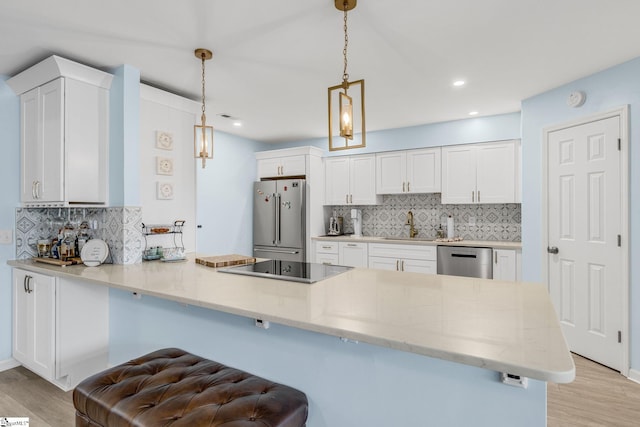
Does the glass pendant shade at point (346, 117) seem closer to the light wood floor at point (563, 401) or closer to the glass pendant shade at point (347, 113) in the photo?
the glass pendant shade at point (347, 113)

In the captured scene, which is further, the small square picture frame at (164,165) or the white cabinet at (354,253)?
the white cabinet at (354,253)

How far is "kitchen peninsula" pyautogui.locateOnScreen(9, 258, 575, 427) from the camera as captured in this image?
1.04 m

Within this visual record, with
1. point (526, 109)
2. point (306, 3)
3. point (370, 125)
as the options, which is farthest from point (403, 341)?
point (370, 125)

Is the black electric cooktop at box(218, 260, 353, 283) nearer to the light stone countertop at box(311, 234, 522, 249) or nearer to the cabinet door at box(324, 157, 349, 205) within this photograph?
the light stone countertop at box(311, 234, 522, 249)

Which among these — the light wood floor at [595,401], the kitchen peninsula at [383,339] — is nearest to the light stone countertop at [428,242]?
the light wood floor at [595,401]

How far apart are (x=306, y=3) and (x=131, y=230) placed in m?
2.03

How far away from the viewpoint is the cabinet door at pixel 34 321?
7.77ft

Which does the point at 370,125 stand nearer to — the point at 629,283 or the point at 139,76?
the point at 139,76

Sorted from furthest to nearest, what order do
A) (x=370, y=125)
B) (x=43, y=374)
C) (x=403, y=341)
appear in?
(x=370, y=125)
(x=43, y=374)
(x=403, y=341)

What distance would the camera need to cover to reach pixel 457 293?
160cm

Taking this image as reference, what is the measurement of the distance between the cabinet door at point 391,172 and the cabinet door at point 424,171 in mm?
82

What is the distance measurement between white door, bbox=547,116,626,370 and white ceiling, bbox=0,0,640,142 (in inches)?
24.7

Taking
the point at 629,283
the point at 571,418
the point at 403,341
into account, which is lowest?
the point at 571,418

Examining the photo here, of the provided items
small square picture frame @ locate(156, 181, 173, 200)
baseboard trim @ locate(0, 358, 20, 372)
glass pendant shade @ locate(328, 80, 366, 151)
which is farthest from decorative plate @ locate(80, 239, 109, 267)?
glass pendant shade @ locate(328, 80, 366, 151)
